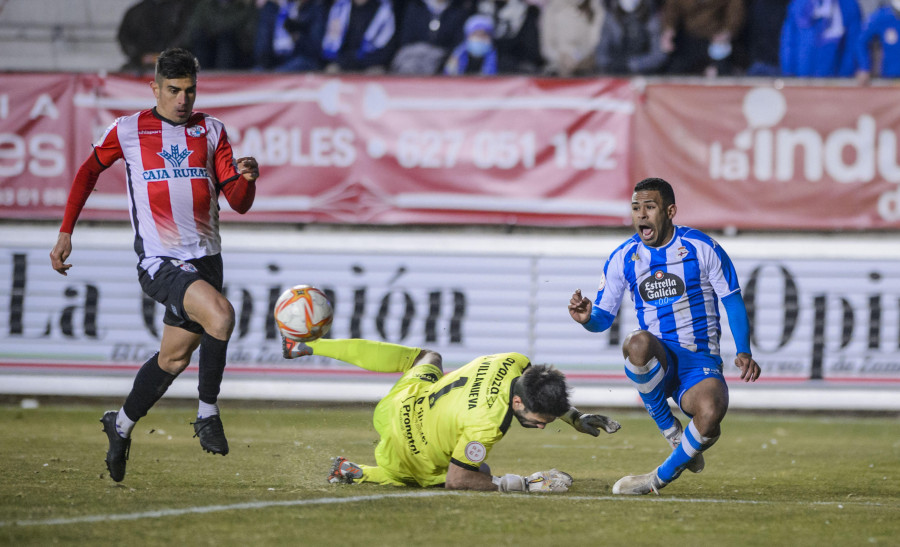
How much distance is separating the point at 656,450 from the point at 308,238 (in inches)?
189

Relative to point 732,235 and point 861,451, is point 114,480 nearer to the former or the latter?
point 861,451

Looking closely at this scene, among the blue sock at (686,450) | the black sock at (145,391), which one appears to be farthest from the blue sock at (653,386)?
the black sock at (145,391)

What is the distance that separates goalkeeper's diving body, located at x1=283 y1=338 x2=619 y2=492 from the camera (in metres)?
Result: 6.16

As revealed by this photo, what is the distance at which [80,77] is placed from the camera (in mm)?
12352

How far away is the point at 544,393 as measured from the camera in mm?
6090

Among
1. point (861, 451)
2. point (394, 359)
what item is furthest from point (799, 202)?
point (394, 359)

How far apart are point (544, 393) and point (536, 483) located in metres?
0.64

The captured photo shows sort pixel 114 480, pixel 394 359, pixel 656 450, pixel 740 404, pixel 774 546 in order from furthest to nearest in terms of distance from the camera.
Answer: pixel 740 404, pixel 656 450, pixel 394 359, pixel 114 480, pixel 774 546

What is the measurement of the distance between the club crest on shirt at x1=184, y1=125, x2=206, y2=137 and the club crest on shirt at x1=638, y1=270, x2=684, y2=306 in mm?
2792

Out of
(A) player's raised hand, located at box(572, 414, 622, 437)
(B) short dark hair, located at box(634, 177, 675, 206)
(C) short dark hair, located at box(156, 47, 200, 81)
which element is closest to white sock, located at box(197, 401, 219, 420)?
(C) short dark hair, located at box(156, 47, 200, 81)

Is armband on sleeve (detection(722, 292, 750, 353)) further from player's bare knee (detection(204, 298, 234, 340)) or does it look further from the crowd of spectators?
the crowd of spectators

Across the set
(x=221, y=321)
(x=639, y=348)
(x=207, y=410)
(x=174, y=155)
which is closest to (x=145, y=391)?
(x=207, y=410)

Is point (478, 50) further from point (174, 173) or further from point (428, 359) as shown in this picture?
point (174, 173)

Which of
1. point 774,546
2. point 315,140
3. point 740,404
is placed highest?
point 315,140
